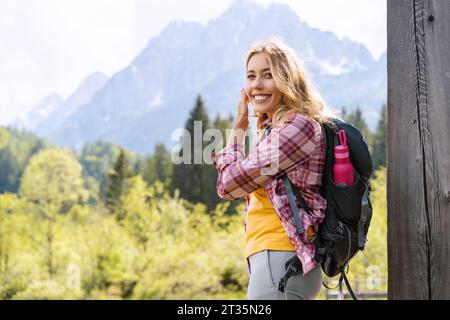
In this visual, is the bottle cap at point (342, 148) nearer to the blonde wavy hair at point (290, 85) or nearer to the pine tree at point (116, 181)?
the blonde wavy hair at point (290, 85)

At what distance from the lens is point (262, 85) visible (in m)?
2.11

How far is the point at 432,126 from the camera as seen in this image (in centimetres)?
188

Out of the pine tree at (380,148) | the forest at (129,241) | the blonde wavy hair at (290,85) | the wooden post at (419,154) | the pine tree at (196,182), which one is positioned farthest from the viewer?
the pine tree at (196,182)

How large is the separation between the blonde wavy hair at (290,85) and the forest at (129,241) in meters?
22.8

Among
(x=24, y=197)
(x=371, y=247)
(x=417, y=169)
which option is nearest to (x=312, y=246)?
(x=417, y=169)

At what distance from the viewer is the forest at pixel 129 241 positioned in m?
25.9

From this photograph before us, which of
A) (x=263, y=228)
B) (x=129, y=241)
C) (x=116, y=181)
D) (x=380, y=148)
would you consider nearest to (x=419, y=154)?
(x=263, y=228)

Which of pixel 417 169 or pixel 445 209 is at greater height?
pixel 417 169

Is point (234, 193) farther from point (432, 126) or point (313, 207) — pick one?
point (432, 126)

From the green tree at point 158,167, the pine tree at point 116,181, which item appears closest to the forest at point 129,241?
the pine tree at point 116,181

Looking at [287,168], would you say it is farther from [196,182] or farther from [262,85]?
[196,182]

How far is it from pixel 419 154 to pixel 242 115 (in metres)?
0.60

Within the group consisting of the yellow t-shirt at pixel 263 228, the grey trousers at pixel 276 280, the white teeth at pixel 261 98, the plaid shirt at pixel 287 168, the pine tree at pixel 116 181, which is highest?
the pine tree at pixel 116 181
